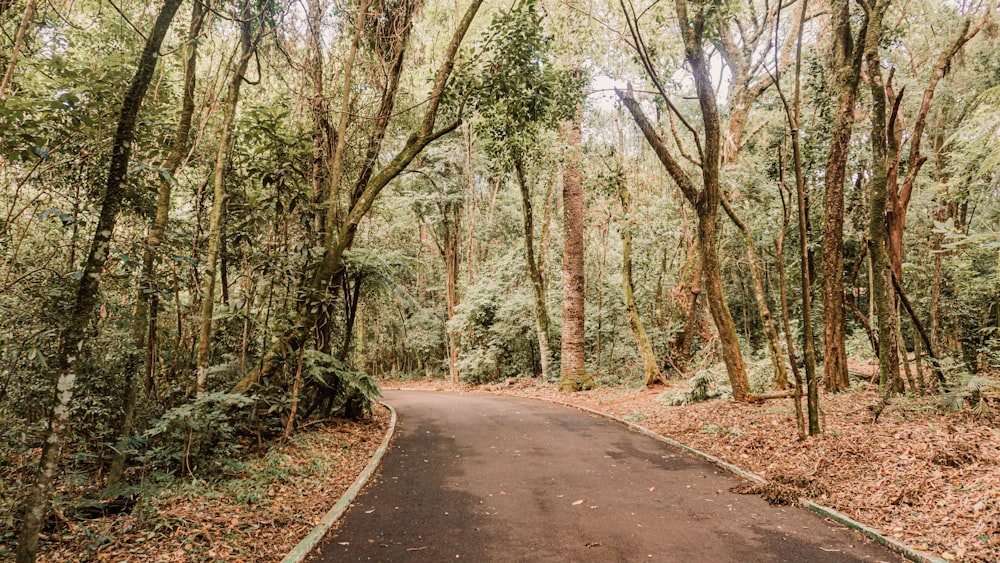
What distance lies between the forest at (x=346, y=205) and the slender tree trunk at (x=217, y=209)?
2.0 inches

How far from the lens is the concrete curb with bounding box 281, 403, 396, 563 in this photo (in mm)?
4177

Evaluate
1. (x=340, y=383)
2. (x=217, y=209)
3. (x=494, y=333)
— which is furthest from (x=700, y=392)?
(x=494, y=333)

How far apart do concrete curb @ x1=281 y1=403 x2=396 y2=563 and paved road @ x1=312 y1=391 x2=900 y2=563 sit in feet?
0.32

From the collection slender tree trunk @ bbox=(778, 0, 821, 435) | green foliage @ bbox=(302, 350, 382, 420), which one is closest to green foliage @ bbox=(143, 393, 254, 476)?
green foliage @ bbox=(302, 350, 382, 420)

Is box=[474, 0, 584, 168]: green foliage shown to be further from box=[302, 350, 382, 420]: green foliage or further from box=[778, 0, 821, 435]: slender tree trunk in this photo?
box=[302, 350, 382, 420]: green foliage

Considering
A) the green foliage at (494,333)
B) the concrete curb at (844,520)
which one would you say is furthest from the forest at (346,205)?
the green foliage at (494,333)

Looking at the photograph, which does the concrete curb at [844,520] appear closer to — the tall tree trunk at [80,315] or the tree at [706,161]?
the tree at [706,161]

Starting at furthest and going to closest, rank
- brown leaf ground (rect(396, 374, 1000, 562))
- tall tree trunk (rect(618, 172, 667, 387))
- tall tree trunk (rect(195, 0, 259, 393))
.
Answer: tall tree trunk (rect(618, 172, 667, 387))
tall tree trunk (rect(195, 0, 259, 393))
brown leaf ground (rect(396, 374, 1000, 562))

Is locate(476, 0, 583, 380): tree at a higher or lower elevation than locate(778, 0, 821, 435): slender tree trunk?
higher

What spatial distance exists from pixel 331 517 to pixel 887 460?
632 cm

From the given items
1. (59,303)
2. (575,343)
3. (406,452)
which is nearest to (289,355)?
(406,452)

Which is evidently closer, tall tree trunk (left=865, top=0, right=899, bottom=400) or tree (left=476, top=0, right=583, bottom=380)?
tall tree trunk (left=865, top=0, right=899, bottom=400)

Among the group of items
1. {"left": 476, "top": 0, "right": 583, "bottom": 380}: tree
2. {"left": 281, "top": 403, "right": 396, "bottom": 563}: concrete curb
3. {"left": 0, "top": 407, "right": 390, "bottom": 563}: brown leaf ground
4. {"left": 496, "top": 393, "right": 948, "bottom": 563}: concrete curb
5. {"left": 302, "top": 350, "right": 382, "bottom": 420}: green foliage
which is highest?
{"left": 476, "top": 0, "right": 583, "bottom": 380}: tree

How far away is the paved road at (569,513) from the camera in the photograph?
164 inches
